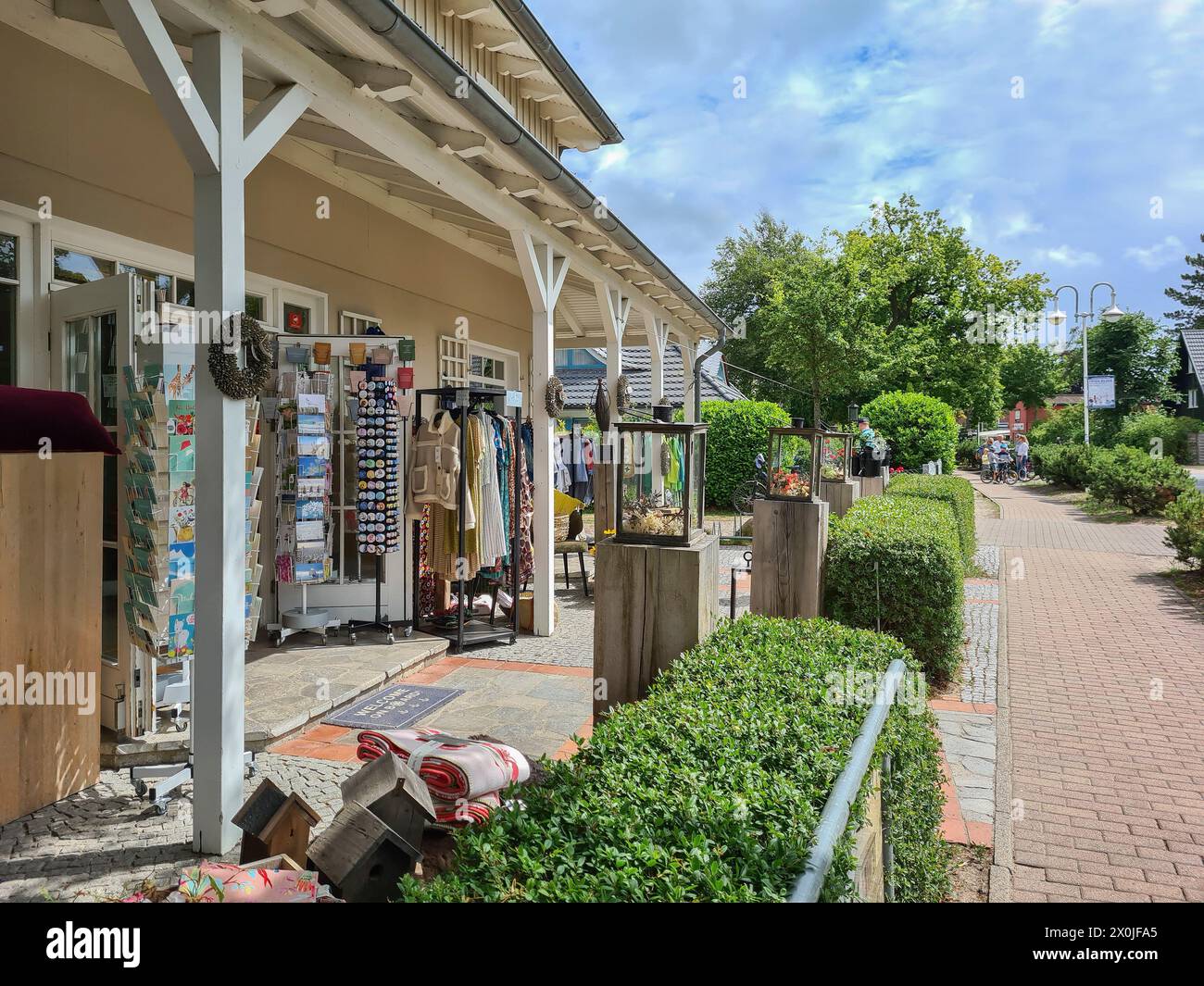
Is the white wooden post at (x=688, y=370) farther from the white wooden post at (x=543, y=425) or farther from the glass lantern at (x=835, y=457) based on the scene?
the white wooden post at (x=543, y=425)

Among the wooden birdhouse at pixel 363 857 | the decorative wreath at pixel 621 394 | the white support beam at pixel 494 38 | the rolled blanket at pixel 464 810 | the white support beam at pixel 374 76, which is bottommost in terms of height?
the rolled blanket at pixel 464 810

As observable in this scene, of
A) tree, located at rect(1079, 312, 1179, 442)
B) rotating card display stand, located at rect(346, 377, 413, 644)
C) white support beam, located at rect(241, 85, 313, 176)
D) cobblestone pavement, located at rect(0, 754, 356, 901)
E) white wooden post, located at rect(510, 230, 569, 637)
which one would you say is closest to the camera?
cobblestone pavement, located at rect(0, 754, 356, 901)

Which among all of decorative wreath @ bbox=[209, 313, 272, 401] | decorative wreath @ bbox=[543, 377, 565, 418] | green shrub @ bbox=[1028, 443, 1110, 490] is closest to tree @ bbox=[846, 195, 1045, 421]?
green shrub @ bbox=[1028, 443, 1110, 490]

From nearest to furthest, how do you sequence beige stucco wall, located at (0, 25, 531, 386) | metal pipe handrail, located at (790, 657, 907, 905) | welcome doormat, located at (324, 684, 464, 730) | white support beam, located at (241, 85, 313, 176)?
1. metal pipe handrail, located at (790, 657, 907, 905)
2. white support beam, located at (241, 85, 313, 176)
3. beige stucco wall, located at (0, 25, 531, 386)
4. welcome doormat, located at (324, 684, 464, 730)

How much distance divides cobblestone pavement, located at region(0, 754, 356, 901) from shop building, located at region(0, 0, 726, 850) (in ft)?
0.89

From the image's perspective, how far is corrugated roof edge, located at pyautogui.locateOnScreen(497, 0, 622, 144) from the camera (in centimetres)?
802

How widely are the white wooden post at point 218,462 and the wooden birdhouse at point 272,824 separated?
0.61 m

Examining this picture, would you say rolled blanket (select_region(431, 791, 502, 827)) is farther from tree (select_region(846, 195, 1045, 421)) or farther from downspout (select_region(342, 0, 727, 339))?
tree (select_region(846, 195, 1045, 421))

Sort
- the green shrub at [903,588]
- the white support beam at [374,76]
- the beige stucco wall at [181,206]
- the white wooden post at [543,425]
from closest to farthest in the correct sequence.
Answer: the white support beam at [374,76]
the beige stucco wall at [181,206]
the green shrub at [903,588]
the white wooden post at [543,425]

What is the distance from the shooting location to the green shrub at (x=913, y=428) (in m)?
20.6

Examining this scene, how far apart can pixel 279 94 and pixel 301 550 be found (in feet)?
11.3

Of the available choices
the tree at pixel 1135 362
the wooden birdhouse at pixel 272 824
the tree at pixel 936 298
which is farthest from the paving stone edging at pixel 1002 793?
the tree at pixel 1135 362

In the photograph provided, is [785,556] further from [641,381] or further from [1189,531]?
[641,381]
